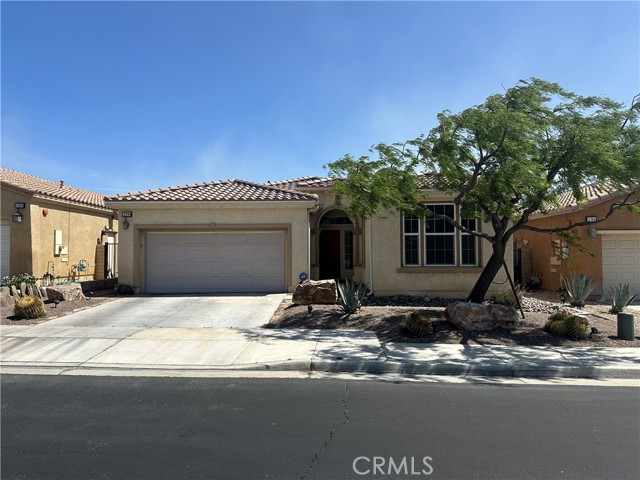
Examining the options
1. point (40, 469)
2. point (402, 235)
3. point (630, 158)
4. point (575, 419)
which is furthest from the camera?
point (402, 235)

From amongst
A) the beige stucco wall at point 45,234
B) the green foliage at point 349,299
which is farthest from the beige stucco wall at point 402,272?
the beige stucco wall at point 45,234

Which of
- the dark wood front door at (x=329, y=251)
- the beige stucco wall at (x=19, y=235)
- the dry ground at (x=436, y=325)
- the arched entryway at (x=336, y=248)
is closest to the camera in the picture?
the dry ground at (x=436, y=325)

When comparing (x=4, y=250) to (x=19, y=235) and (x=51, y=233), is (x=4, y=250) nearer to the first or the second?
(x=19, y=235)

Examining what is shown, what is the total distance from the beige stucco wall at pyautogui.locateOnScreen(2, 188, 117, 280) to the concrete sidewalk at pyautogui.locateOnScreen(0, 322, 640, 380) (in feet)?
22.1

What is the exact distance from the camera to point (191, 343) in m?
9.12

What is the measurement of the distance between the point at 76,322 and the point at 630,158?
13397 millimetres

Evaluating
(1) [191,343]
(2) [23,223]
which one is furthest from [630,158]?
(2) [23,223]

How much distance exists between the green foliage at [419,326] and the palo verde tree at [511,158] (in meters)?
2.57

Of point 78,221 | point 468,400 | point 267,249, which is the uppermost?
point 78,221

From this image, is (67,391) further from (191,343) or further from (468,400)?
(468,400)

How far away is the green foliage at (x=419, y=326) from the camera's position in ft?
32.0

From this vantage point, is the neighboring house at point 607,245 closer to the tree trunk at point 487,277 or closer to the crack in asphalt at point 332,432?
the tree trunk at point 487,277

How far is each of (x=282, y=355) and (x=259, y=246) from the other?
800cm

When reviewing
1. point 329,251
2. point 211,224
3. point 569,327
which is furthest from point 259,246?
point 569,327
